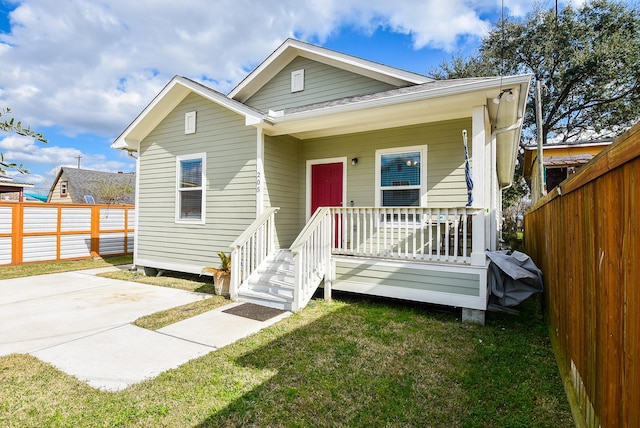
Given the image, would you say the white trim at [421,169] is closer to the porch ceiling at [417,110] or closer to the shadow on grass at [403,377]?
the porch ceiling at [417,110]

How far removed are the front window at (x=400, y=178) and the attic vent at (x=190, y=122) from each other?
414 cm

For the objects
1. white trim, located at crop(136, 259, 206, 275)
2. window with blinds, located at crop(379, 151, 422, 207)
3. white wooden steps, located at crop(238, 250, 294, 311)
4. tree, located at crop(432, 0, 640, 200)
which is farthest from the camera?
tree, located at crop(432, 0, 640, 200)

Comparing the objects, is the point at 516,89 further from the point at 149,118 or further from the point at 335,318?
Result: the point at 149,118

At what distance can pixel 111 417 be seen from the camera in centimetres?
244

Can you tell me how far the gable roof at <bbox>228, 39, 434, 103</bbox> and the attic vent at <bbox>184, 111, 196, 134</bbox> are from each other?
143 cm

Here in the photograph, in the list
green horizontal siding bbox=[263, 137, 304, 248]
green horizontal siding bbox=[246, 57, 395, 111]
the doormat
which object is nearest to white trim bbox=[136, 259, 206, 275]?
green horizontal siding bbox=[263, 137, 304, 248]

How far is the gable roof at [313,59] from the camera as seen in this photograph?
6.81 meters

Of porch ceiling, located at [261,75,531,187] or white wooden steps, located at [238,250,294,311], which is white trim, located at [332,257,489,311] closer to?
white wooden steps, located at [238,250,294,311]

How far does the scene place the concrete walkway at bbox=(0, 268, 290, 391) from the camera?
3.27 meters

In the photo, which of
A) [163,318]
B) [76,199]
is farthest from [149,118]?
[76,199]

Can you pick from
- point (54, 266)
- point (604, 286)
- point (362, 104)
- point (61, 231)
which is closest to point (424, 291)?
point (362, 104)

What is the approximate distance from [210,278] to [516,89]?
6.77 m

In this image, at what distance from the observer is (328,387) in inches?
114

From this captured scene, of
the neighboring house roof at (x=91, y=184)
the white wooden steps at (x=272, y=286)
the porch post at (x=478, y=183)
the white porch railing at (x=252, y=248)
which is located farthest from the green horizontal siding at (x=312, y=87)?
the neighboring house roof at (x=91, y=184)
